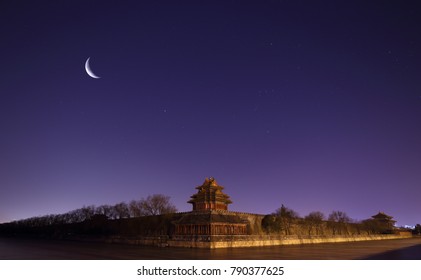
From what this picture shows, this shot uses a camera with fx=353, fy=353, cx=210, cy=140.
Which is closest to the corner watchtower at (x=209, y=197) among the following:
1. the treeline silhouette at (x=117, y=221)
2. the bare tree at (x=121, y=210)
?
the treeline silhouette at (x=117, y=221)

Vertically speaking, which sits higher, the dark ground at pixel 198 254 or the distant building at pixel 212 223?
the distant building at pixel 212 223

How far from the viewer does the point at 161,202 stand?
60000mm

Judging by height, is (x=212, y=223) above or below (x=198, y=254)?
above

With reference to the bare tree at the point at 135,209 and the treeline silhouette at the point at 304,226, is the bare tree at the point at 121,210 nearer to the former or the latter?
the bare tree at the point at 135,209

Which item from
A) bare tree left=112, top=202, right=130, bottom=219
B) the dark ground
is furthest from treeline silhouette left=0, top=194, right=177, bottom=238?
the dark ground

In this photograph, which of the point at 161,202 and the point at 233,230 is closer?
the point at 233,230

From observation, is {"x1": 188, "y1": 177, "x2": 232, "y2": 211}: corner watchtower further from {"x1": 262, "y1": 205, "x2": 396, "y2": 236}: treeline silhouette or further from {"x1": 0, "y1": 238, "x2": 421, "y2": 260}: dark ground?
{"x1": 0, "y1": 238, "x2": 421, "y2": 260}: dark ground

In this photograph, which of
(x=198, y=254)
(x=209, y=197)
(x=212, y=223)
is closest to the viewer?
(x=198, y=254)

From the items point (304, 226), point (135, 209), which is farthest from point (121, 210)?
point (304, 226)

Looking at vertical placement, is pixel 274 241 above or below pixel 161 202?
below

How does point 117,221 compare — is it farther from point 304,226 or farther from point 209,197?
point 304,226

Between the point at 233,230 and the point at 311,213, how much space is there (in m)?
41.4
